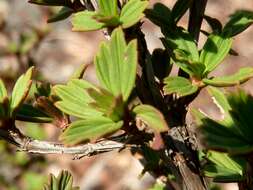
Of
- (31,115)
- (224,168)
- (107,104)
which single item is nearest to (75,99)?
(107,104)

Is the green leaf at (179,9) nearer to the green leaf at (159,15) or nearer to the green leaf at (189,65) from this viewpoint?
the green leaf at (159,15)

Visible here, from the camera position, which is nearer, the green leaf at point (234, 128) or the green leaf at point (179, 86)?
the green leaf at point (234, 128)

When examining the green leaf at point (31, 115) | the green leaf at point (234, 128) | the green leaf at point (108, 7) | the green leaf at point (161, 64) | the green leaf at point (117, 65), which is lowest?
the green leaf at point (31, 115)

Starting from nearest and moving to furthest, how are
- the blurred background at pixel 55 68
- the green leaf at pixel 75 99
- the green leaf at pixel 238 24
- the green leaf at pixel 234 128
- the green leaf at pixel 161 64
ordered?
1. the green leaf at pixel 234 128
2. the green leaf at pixel 75 99
3. the green leaf at pixel 238 24
4. the green leaf at pixel 161 64
5. the blurred background at pixel 55 68

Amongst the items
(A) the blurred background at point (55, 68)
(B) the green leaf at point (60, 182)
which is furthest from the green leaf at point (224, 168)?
(A) the blurred background at point (55, 68)

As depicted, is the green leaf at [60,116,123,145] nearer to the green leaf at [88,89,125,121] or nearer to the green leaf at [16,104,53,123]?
the green leaf at [88,89,125,121]

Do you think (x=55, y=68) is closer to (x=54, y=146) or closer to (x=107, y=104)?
(x=54, y=146)

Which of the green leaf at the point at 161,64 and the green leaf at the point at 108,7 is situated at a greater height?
the green leaf at the point at 108,7
